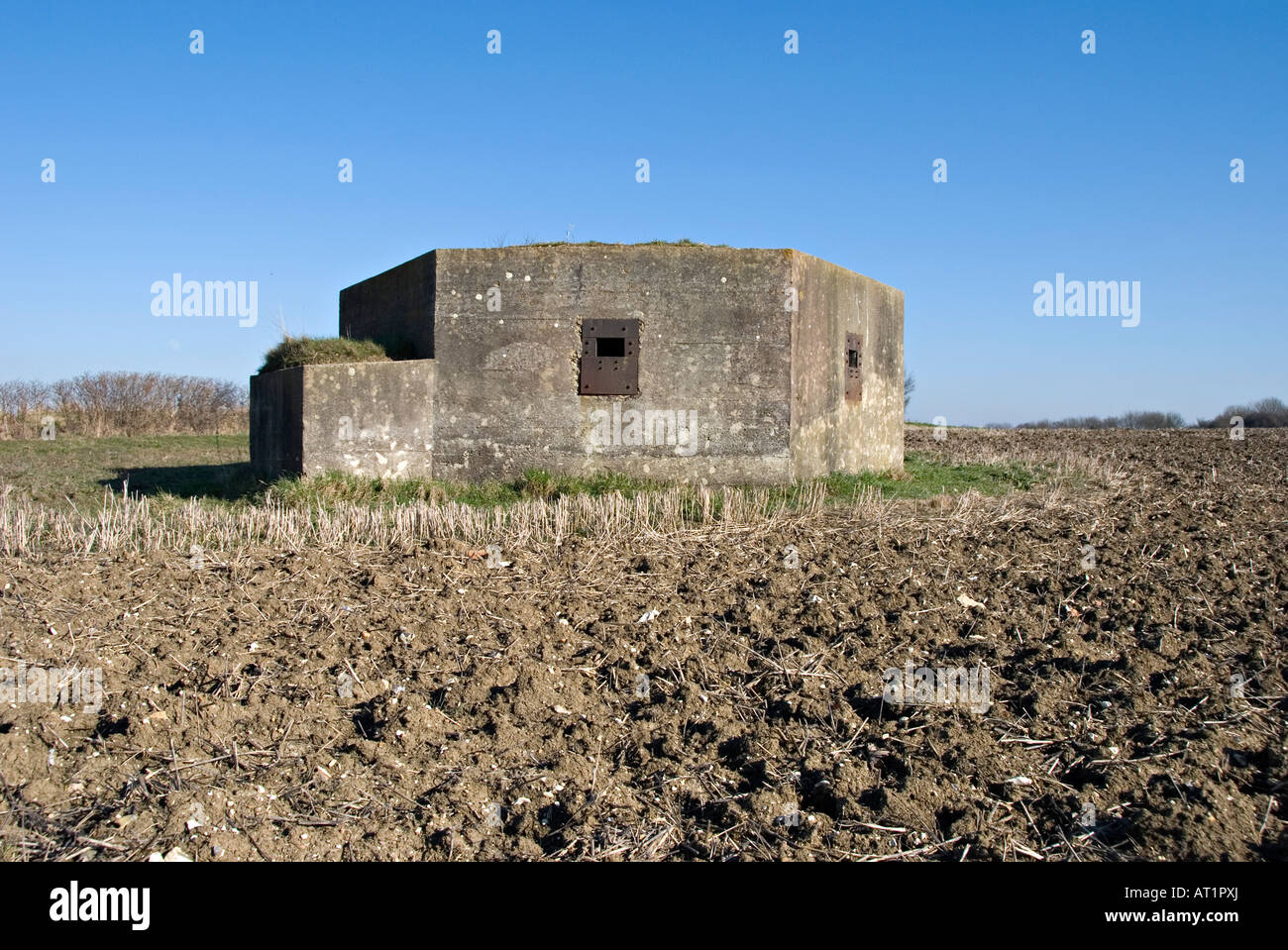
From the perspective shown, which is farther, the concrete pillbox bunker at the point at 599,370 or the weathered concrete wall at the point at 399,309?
the weathered concrete wall at the point at 399,309

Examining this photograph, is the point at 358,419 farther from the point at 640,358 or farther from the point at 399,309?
the point at 640,358

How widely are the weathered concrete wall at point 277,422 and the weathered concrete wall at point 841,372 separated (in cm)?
591

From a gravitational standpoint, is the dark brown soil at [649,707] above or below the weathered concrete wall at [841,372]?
below

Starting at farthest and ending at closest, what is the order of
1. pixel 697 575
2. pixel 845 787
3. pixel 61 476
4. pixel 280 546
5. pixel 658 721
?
pixel 61 476
pixel 280 546
pixel 697 575
pixel 658 721
pixel 845 787

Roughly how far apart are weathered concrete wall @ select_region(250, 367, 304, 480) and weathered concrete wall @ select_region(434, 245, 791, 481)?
5.37 feet

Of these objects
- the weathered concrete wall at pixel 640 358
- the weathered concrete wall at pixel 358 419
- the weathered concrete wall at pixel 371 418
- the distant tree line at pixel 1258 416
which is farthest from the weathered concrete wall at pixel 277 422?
the distant tree line at pixel 1258 416

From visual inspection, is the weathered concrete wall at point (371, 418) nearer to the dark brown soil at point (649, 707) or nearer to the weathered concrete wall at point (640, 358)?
the weathered concrete wall at point (640, 358)

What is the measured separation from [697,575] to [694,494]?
3556mm

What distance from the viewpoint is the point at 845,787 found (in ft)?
15.0

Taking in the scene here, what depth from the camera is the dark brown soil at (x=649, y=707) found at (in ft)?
13.9

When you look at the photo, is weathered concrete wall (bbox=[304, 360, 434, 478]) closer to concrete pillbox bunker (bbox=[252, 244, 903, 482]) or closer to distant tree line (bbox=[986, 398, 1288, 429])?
concrete pillbox bunker (bbox=[252, 244, 903, 482])

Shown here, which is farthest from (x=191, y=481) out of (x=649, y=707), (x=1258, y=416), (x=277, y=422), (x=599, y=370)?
(x=1258, y=416)
